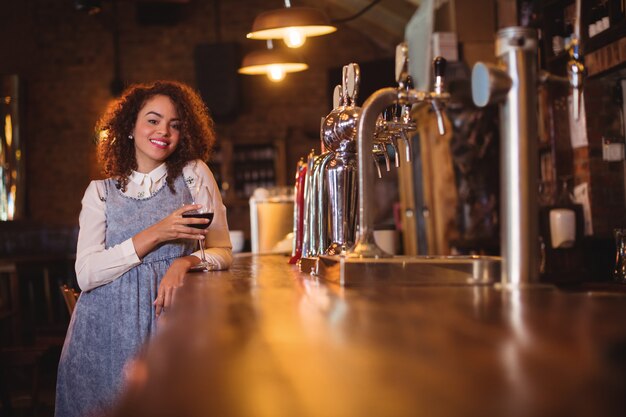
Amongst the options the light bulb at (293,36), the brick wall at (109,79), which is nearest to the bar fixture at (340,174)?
the light bulb at (293,36)

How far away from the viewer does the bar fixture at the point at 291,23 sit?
4273mm

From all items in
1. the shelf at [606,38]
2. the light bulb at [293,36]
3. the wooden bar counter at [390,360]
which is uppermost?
the light bulb at [293,36]

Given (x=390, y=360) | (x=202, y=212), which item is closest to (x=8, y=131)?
(x=202, y=212)

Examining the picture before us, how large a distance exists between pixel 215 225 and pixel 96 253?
41cm

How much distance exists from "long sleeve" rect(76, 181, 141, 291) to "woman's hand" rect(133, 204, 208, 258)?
0.03m

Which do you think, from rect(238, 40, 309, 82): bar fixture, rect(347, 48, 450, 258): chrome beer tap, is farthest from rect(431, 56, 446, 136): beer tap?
rect(238, 40, 309, 82): bar fixture

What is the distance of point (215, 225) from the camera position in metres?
2.83

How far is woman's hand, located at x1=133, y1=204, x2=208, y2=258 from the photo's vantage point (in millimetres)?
2477

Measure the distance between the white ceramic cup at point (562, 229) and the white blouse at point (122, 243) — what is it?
7.65 ft

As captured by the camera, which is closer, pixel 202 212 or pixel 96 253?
pixel 202 212

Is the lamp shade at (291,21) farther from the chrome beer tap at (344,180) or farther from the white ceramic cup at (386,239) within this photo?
the chrome beer tap at (344,180)

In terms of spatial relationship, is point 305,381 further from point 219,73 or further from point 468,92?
point 219,73

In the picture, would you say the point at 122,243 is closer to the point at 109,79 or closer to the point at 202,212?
the point at 202,212

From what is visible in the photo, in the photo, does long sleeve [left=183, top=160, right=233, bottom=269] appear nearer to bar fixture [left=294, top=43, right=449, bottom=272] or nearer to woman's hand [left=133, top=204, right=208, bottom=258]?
woman's hand [left=133, top=204, right=208, bottom=258]
